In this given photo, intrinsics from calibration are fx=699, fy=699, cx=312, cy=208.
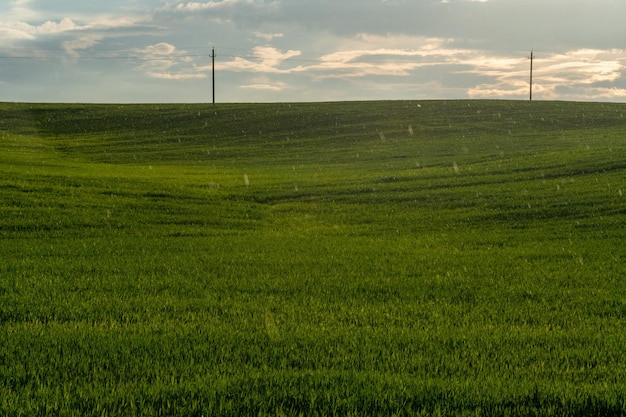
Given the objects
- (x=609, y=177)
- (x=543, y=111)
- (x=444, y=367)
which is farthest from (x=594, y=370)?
(x=543, y=111)

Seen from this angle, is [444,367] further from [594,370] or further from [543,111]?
[543,111]

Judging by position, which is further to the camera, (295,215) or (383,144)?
(383,144)

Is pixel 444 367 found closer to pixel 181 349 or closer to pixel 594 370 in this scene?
pixel 594 370

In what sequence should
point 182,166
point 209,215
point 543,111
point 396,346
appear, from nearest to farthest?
point 396,346 → point 209,215 → point 182,166 → point 543,111

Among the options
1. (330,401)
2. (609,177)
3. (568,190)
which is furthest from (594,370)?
(609,177)

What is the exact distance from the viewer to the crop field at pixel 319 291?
7.03 metres

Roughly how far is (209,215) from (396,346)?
19169mm

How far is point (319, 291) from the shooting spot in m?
12.9

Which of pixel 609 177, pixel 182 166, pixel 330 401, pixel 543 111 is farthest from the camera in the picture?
pixel 543 111

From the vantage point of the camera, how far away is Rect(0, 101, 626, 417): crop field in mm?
7027

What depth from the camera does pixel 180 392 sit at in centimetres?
687

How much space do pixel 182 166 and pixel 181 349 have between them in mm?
43871

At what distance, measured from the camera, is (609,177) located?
34000 mm

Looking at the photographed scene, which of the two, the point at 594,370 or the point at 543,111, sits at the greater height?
the point at 543,111
